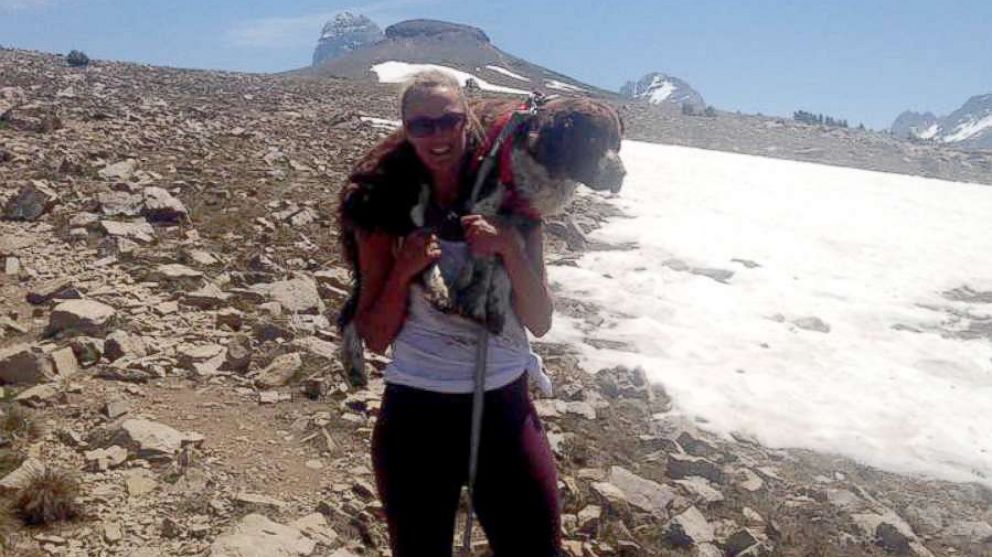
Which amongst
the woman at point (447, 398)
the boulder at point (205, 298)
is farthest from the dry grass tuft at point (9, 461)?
the woman at point (447, 398)

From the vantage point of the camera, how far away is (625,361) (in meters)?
7.07

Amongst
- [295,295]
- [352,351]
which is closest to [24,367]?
[295,295]

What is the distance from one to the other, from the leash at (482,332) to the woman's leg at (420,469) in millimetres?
41

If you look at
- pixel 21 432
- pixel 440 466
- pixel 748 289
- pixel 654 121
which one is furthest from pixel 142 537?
pixel 654 121

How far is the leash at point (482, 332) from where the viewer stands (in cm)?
217

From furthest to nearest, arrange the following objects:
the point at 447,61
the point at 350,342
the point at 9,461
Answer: the point at 447,61
the point at 9,461
the point at 350,342

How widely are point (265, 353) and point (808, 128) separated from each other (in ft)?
85.5

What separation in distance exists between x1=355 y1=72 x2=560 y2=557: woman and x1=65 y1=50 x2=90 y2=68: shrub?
2618cm

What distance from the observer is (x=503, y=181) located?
219cm

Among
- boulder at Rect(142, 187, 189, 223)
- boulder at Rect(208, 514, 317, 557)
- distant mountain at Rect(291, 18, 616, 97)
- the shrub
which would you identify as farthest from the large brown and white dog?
distant mountain at Rect(291, 18, 616, 97)

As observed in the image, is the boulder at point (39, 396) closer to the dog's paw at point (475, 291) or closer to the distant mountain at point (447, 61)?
the dog's paw at point (475, 291)

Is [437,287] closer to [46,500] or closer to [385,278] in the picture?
[385,278]

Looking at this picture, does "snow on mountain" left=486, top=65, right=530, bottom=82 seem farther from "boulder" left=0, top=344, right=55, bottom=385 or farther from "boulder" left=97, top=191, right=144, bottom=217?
"boulder" left=0, top=344, right=55, bottom=385

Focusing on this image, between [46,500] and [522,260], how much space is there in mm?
2696
